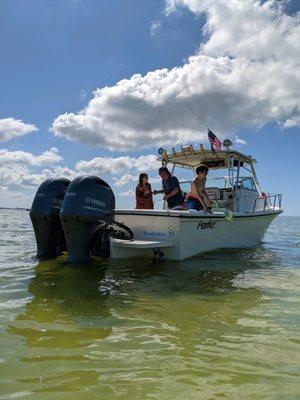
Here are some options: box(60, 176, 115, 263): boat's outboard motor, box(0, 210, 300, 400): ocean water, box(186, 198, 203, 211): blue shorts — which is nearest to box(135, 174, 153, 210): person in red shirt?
box(186, 198, 203, 211): blue shorts

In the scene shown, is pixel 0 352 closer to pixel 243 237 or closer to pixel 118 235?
pixel 118 235

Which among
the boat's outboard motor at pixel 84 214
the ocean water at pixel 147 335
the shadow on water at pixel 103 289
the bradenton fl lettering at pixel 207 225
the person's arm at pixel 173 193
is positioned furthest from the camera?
the person's arm at pixel 173 193

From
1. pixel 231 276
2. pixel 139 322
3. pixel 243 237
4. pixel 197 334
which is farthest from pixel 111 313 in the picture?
pixel 243 237

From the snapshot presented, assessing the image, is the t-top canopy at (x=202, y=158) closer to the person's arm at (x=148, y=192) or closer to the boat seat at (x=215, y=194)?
the boat seat at (x=215, y=194)

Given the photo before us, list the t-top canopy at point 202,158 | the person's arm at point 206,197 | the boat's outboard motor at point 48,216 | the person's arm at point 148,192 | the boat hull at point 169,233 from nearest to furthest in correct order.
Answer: the boat hull at point 169,233
the boat's outboard motor at point 48,216
the person's arm at point 206,197
the person's arm at point 148,192
the t-top canopy at point 202,158

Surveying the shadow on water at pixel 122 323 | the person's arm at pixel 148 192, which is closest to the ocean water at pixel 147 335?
the shadow on water at pixel 122 323

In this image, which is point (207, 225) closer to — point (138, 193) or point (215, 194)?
point (138, 193)

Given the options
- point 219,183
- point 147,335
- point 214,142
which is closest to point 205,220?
point 214,142

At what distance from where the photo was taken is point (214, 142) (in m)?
11.2

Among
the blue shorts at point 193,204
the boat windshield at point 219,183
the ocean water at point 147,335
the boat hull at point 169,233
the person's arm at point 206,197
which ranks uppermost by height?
the boat windshield at point 219,183

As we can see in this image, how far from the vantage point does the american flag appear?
11117 millimetres

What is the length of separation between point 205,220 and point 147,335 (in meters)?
4.97

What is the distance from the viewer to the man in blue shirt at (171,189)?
31.3ft

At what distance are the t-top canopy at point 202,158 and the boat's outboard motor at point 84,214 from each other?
180 inches
